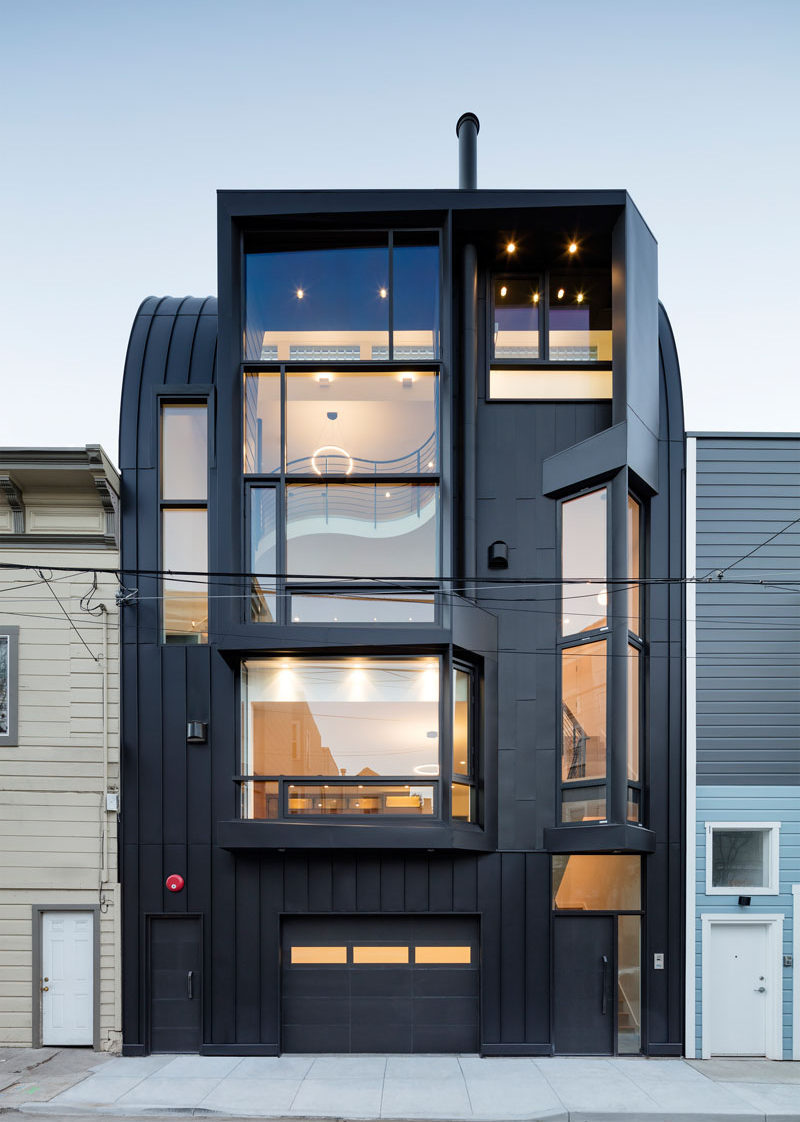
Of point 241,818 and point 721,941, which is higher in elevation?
point 241,818

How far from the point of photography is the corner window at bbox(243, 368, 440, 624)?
10375 mm

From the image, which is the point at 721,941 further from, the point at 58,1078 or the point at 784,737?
the point at 58,1078

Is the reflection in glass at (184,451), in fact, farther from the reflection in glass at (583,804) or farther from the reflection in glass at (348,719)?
the reflection in glass at (583,804)

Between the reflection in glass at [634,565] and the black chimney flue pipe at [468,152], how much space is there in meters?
5.63

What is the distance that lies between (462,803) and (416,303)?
274 inches

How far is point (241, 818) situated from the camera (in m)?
10.5

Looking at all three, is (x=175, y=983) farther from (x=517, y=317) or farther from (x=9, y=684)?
(x=517, y=317)

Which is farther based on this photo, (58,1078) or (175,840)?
(175,840)

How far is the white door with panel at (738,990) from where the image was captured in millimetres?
10406

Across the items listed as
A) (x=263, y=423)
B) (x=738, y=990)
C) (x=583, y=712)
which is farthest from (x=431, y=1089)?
(x=263, y=423)

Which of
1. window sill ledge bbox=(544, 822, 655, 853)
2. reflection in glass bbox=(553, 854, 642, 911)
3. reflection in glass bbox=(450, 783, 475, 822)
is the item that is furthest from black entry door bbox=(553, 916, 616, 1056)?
reflection in glass bbox=(450, 783, 475, 822)

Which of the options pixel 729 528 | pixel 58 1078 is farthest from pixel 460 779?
pixel 58 1078

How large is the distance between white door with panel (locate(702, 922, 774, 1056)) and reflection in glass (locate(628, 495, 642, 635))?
4294mm

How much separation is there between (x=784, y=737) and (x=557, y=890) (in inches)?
153
